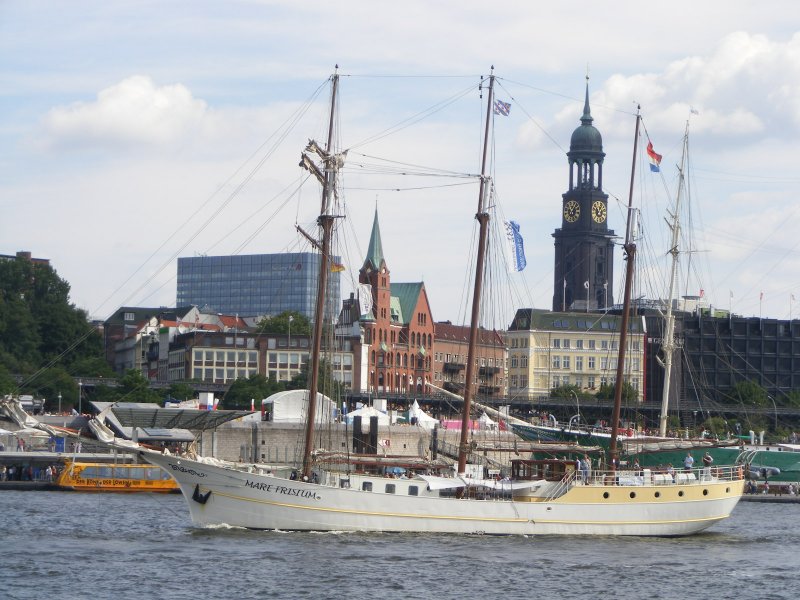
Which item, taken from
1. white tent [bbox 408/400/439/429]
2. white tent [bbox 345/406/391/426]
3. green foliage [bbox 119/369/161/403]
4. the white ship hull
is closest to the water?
the white ship hull

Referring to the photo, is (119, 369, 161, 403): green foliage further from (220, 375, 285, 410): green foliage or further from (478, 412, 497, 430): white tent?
(478, 412, 497, 430): white tent

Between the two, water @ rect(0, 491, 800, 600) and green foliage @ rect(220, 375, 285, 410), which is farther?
green foliage @ rect(220, 375, 285, 410)

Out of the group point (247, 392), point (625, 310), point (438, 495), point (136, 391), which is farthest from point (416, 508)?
point (247, 392)

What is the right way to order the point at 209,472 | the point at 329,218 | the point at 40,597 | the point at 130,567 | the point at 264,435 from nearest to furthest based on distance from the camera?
the point at 40,597 → the point at 130,567 → the point at 209,472 → the point at 329,218 → the point at 264,435

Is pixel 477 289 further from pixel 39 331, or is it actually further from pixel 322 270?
pixel 39 331

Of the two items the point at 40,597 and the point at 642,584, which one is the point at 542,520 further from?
the point at 40,597

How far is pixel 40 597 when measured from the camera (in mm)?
53906

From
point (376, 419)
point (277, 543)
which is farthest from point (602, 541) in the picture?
point (376, 419)

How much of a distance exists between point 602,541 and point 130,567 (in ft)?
78.6

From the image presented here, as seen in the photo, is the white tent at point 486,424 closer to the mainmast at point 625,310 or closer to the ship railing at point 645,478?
the mainmast at point 625,310

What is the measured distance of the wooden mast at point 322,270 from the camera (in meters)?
75.8

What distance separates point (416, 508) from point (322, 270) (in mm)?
12537

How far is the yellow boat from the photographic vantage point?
105625 millimetres

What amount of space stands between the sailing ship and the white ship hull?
0.15ft
